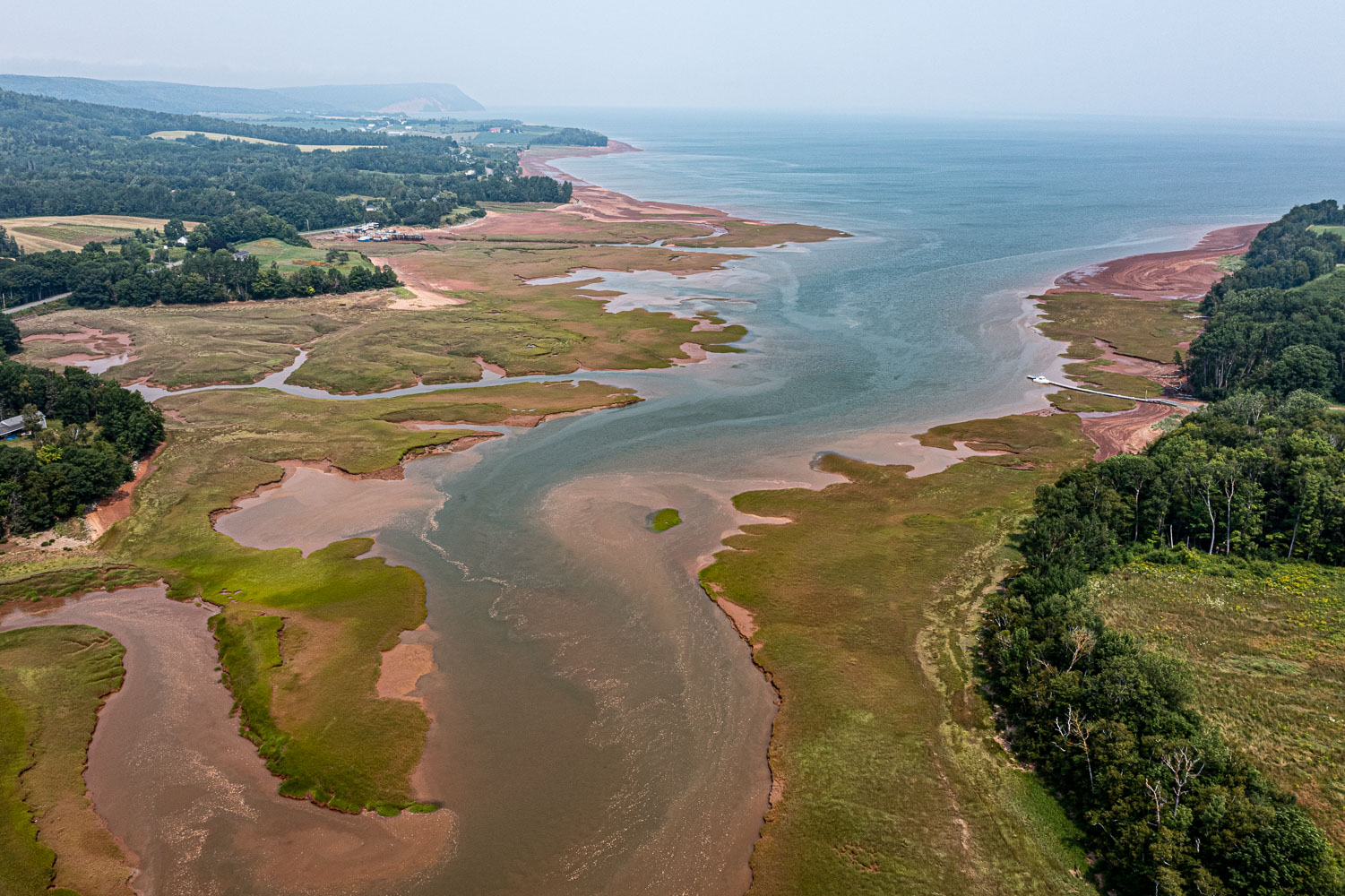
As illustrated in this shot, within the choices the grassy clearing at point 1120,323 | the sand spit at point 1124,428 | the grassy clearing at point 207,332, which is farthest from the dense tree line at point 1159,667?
the grassy clearing at point 207,332

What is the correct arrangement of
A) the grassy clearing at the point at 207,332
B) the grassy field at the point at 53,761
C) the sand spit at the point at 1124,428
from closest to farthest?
the grassy field at the point at 53,761 < the sand spit at the point at 1124,428 < the grassy clearing at the point at 207,332

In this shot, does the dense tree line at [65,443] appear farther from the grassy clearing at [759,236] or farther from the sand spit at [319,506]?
the grassy clearing at [759,236]

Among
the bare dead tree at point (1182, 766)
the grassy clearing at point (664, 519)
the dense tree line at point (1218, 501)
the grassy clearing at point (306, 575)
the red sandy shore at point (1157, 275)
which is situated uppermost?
the red sandy shore at point (1157, 275)

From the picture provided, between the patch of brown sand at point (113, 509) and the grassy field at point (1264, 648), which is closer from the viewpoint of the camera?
the grassy field at point (1264, 648)

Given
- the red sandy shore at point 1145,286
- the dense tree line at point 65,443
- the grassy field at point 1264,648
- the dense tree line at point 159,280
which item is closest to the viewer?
the grassy field at point 1264,648

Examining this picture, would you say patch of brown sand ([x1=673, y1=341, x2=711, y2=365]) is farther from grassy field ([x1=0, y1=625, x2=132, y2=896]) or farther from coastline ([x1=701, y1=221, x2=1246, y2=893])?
grassy field ([x1=0, y1=625, x2=132, y2=896])

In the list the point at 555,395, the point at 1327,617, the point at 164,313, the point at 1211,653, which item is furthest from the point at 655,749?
the point at 164,313

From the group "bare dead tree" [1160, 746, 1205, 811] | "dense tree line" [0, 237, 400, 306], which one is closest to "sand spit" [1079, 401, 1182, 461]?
"bare dead tree" [1160, 746, 1205, 811]

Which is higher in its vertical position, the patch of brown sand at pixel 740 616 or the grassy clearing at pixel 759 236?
the grassy clearing at pixel 759 236

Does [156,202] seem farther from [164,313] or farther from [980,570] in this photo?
[980,570]
